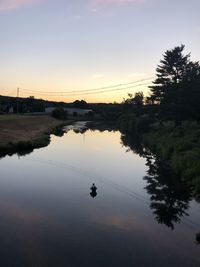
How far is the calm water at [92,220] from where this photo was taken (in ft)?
56.5

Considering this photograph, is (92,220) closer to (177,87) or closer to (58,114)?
(177,87)

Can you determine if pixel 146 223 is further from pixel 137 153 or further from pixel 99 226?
pixel 137 153

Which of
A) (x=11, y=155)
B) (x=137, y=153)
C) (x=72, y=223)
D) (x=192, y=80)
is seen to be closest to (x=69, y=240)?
(x=72, y=223)

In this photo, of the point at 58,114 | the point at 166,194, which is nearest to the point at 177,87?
the point at 166,194

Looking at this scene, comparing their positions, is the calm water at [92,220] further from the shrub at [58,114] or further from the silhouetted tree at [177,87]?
the shrub at [58,114]

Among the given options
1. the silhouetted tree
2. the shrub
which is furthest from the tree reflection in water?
the shrub

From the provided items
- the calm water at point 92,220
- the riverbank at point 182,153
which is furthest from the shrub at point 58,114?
the calm water at point 92,220

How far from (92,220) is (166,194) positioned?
31.4 ft

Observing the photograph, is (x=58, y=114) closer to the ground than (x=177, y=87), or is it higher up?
closer to the ground

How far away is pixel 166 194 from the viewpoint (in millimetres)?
30078

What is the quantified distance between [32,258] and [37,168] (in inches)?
936

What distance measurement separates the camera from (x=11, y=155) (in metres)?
47.7

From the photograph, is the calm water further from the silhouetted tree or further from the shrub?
the shrub

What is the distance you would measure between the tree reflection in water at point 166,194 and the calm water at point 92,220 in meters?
0.07
